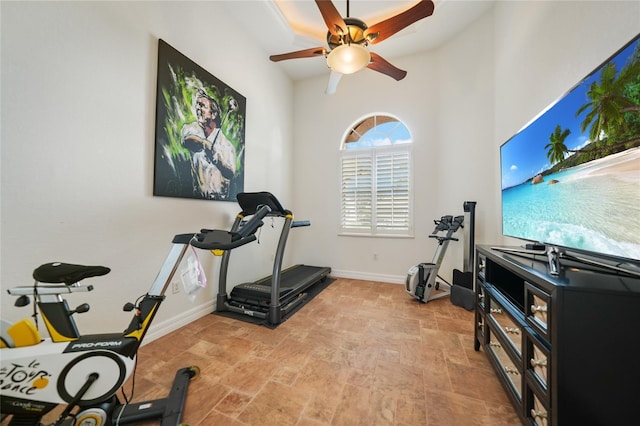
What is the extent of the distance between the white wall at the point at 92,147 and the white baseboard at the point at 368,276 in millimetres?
2114

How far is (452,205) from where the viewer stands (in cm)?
323

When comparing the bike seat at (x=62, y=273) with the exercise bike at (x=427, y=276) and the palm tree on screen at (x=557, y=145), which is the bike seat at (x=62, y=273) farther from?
the exercise bike at (x=427, y=276)

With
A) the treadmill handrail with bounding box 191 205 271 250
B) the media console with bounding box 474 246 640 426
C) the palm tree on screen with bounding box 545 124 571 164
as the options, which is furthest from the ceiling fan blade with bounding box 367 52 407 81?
the media console with bounding box 474 246 640 426

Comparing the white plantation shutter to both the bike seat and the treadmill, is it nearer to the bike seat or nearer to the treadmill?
the treadmill

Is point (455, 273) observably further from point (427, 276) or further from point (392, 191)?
point (392, 191)

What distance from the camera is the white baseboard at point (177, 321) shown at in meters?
1.95

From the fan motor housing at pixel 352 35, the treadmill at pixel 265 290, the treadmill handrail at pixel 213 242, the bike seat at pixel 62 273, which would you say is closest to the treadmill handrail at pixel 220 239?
the treadmill handrail at pixel 213 242

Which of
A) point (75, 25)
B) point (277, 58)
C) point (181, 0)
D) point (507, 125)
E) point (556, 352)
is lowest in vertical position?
point (556, 352)

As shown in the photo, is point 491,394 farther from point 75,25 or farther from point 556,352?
point 75,25

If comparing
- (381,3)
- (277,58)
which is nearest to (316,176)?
(277,58)

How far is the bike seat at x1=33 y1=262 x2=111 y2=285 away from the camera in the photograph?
99cm

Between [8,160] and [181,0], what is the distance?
2014mm

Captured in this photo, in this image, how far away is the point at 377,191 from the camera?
12.5 feet

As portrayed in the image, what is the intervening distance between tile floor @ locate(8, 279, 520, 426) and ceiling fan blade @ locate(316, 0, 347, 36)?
103 inches
